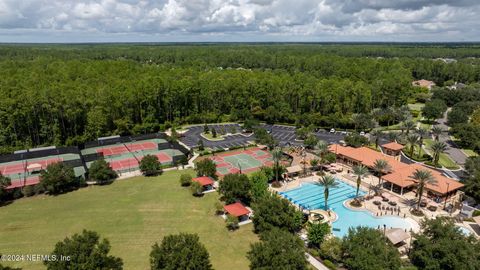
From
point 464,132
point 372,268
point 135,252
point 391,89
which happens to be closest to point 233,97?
point 391,89

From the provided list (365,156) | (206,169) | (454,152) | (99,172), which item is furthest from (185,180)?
(454,152)

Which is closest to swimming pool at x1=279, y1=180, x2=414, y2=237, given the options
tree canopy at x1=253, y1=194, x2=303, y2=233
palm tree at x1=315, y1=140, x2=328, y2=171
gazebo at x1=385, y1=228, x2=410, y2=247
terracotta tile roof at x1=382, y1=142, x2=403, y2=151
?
gazebo at x1=385, y1=228, x2=410, y2=247

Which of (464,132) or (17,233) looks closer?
(17,233)

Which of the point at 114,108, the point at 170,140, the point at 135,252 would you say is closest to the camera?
the point at 135,252

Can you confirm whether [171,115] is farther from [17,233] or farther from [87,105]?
[17,233]

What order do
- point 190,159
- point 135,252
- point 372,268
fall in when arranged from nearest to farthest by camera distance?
point 372,268 < point 135,252 < point 190,159

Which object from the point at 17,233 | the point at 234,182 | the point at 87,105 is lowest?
the point at 17,233
